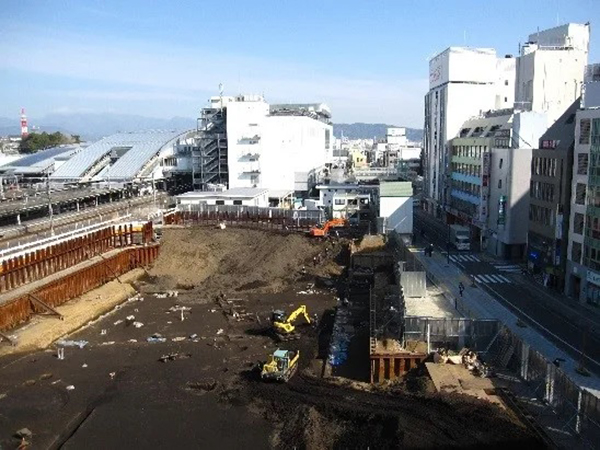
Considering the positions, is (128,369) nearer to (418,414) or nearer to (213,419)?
(213,419)

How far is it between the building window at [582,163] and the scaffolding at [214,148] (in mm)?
47209

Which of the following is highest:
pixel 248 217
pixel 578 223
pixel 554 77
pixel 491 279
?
pixel 554 77

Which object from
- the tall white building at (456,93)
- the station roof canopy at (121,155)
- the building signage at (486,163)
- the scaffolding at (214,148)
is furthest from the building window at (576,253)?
the station roof canopy at (121,155)

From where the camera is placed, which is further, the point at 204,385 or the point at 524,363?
the point at 204,385

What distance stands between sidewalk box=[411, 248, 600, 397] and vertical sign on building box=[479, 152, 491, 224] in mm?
7452

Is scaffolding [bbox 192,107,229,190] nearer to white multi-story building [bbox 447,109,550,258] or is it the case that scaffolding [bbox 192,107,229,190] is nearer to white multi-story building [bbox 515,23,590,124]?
white multi-story building [bbox 447,109,550,258]

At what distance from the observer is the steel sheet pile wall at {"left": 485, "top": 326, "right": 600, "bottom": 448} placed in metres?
17.8

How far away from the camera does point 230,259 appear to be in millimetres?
48594

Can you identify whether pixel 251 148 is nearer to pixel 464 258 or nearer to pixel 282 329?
pixel 464 258

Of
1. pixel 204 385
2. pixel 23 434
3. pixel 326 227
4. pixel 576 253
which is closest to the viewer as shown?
pixel 23 434

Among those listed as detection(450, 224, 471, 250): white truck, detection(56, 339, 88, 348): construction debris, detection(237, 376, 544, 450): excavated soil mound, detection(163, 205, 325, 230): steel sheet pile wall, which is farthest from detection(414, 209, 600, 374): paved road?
detection(56, 339, 88, 348): construction debris

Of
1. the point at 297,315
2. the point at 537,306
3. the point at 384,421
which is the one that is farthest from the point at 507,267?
the point at 384,421

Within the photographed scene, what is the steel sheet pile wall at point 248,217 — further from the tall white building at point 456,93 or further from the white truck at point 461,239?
the tall white building at point 456,93

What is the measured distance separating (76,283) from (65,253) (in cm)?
340
